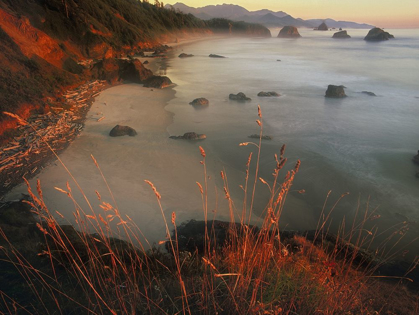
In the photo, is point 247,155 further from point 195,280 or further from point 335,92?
point 335,92

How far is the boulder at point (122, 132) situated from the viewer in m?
9.06

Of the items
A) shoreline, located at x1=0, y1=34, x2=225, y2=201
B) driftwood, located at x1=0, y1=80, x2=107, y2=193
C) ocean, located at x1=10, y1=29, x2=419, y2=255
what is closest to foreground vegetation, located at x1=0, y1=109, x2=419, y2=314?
ocean, located at x1=10, y1=29, x2=419, y2=255

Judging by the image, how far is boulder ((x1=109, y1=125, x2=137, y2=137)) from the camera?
906 centimetres

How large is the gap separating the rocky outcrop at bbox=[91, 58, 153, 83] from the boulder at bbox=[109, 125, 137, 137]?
8568mm

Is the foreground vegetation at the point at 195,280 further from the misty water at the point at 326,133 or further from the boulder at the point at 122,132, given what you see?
the boulder at the point at 122,132

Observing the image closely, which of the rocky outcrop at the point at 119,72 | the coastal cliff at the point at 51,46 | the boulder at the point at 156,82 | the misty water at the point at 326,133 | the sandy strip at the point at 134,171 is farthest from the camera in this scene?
the rocky outcrop at the point at 119,72

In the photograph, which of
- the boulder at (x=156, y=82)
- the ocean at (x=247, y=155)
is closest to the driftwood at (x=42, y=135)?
the ocean at (x=247, y=155)

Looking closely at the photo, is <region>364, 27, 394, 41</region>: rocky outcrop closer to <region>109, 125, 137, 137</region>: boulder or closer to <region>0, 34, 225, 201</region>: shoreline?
<region>0, 34, 225, 201</region>: shoreline

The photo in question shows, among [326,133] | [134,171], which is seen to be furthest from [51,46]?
[326,133]

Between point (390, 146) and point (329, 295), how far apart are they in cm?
887

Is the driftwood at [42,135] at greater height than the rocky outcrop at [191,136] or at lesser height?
greater

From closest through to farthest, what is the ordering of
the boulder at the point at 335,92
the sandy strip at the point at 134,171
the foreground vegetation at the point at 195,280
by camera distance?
the foreground vegetation at the point at 195,280 → the sandy strip at the point at 134,171 → the boulder at the point at 335,92

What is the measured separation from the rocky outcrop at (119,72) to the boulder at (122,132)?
28.1ft

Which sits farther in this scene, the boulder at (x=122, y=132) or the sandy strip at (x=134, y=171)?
the boulder at (x=122, y=132)
